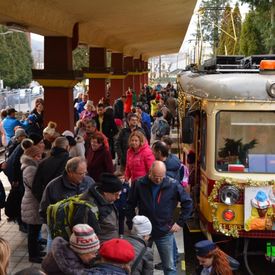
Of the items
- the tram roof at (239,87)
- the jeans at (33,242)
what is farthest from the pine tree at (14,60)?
the tram roof at (239,87)

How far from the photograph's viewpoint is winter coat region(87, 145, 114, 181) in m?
8.17

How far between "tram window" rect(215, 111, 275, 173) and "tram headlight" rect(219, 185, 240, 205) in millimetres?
252

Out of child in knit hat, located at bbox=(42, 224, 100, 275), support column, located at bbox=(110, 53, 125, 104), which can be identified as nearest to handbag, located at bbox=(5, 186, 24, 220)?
child in knit hat, located at bbox=(42, 224, 100, 275)

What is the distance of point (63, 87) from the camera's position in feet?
42.5

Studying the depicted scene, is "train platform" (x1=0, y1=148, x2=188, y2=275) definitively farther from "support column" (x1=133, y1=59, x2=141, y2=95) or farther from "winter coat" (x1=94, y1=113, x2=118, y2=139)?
"support column" (x1=133, y1=59, x2=141, y2=95)

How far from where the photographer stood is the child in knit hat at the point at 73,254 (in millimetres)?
3902

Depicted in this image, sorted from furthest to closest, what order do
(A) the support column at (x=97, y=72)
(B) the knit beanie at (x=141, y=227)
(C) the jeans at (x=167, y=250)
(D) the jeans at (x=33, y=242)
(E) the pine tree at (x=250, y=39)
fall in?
(E) the pine tree at (x=250, y=39)
(A) the support column at (x=97, y=72)
(D) the jeans at (x=33, y=242)
(C) the jeans at (x=167, y=250)
(B) the knit beanie at (x=141, y=227)

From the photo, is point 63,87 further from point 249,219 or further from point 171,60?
point 171,60

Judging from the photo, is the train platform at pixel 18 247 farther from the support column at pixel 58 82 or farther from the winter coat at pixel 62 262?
the support column at pixel 58 82

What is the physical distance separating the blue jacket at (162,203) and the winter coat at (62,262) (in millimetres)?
2063

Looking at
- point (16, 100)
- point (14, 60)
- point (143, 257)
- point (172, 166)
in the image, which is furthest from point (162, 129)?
point (14, 60)

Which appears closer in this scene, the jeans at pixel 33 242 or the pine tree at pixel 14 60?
the jeans at pixel 33 242

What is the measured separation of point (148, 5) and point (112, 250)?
11104 millimetres

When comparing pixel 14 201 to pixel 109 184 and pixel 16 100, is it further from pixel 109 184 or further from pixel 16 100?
pixel 16 100
